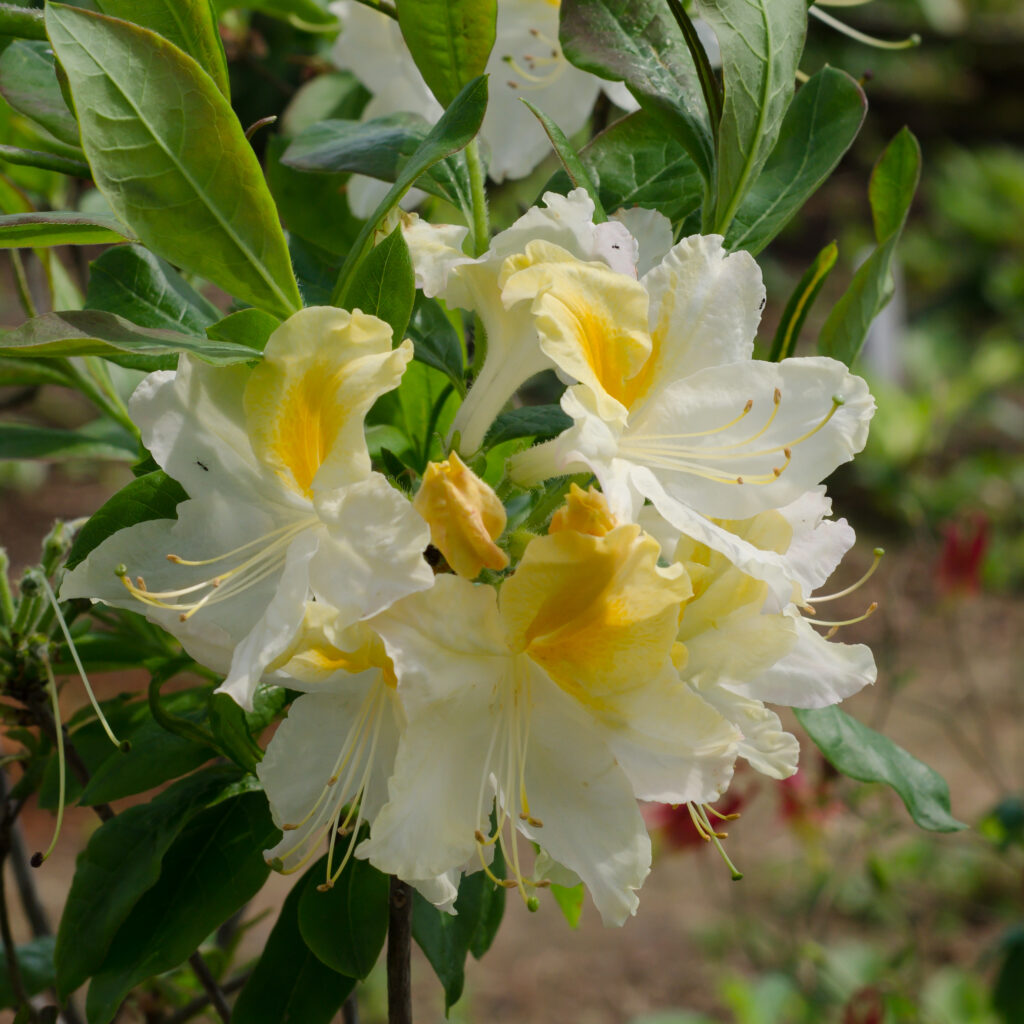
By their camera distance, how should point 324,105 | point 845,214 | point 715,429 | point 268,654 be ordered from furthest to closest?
point 845,214
point 324,105
point 715,429
point 268,654

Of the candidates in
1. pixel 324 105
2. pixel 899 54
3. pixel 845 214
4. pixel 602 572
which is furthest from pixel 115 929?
pixel 899 54

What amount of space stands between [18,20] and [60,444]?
0.40m

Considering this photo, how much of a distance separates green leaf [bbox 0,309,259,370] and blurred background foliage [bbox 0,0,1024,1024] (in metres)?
0.23

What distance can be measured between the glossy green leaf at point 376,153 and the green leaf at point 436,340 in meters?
0.06

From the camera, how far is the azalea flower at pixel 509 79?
852 millimetres

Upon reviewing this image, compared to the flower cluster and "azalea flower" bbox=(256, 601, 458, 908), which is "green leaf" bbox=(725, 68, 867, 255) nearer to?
the flower cluster

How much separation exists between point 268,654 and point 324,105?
28.6 inches

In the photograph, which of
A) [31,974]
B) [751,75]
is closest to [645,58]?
[751,75]

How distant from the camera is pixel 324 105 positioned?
1.04 meters

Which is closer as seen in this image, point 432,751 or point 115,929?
point 432,751

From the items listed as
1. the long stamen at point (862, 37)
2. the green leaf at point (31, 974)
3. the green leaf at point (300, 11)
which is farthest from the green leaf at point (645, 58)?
the green leaf at point (31, 974)

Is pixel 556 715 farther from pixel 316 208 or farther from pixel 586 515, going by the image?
pixel 316 208

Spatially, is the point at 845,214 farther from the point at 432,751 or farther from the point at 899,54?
the point at 432,751

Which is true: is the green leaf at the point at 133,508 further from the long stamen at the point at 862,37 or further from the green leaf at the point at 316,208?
the long stamen at the point at 862,37
